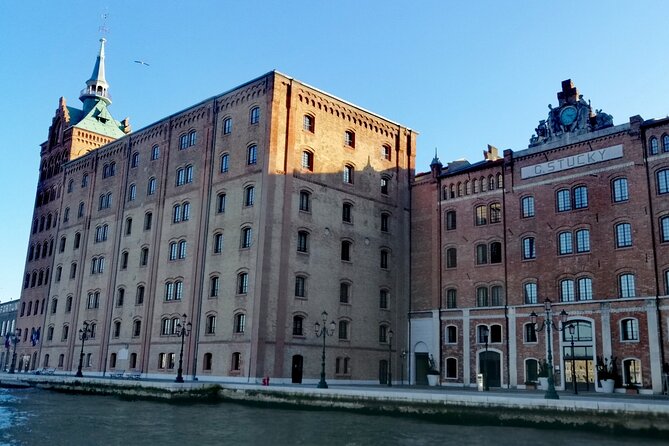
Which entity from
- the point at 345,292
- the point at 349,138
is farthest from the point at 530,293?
the point at 349,138

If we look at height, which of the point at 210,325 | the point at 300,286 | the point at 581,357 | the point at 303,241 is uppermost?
the point at 303,241

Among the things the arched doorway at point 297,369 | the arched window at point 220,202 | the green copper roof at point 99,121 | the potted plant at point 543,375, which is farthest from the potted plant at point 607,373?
the green copper roof at point 99,121

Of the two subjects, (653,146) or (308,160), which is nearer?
(653,146)

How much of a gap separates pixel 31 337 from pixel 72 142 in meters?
19.7

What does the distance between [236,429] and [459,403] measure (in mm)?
9479

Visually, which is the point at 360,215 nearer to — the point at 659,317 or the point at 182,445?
the point at 659,317

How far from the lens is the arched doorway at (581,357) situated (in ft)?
122

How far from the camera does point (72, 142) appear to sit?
6581 cm

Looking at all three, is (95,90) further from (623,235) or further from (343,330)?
(623,235)

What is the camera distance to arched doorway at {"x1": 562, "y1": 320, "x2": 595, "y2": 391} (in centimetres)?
3712

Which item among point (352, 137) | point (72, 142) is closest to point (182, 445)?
point (352, 137)

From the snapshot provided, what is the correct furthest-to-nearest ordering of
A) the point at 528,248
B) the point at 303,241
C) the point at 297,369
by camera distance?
the point at 303,241, the point at 528,248, the point at 297,369

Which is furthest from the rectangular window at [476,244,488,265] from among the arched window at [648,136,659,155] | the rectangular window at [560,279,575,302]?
the arched window at [648,136,659,155]

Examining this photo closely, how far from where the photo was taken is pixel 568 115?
40750 mm
